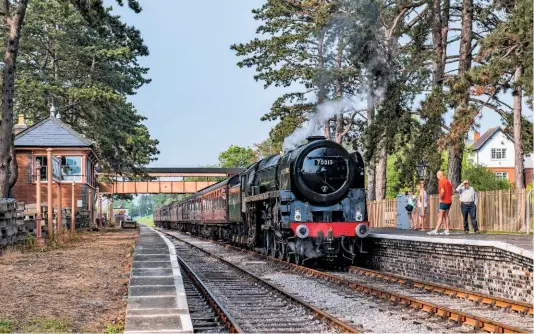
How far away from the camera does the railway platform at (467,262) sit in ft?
37.0

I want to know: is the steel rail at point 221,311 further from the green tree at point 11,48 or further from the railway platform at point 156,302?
the green tree at point 11,48

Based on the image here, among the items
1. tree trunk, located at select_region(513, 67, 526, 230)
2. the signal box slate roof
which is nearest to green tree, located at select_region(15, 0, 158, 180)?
the signal box slate roof

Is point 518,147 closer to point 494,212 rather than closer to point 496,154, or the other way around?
point 494,212

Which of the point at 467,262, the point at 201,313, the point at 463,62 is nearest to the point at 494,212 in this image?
the point at 463,62

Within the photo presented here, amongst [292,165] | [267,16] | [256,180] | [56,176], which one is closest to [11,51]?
[56,176]

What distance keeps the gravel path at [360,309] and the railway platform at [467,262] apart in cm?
176

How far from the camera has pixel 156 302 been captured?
10398 millimetres

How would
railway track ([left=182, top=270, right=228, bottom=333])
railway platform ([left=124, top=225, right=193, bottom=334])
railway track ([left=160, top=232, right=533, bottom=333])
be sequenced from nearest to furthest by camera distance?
railway platform ([left=124, top=225, right=193, bottom=334]), railway track ([left=160, top=232, right=533, bottom=333]), railway track ([left=182, top=270, right=228, bottom=333])

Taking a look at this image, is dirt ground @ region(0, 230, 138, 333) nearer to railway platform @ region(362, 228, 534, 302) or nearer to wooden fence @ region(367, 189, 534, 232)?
railway platform @ region(362, 228, 534, 302)

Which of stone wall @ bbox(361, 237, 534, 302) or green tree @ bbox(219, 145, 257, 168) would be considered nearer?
stone wall @ bbox(361, 237, 534, 302)

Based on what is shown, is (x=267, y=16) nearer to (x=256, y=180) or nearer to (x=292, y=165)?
(x=256, y=180)

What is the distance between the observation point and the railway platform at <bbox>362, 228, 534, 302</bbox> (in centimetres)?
1127

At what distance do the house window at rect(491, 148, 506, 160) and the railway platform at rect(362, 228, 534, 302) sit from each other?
68951 millimetres

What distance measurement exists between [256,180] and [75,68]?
2674 centimetres
